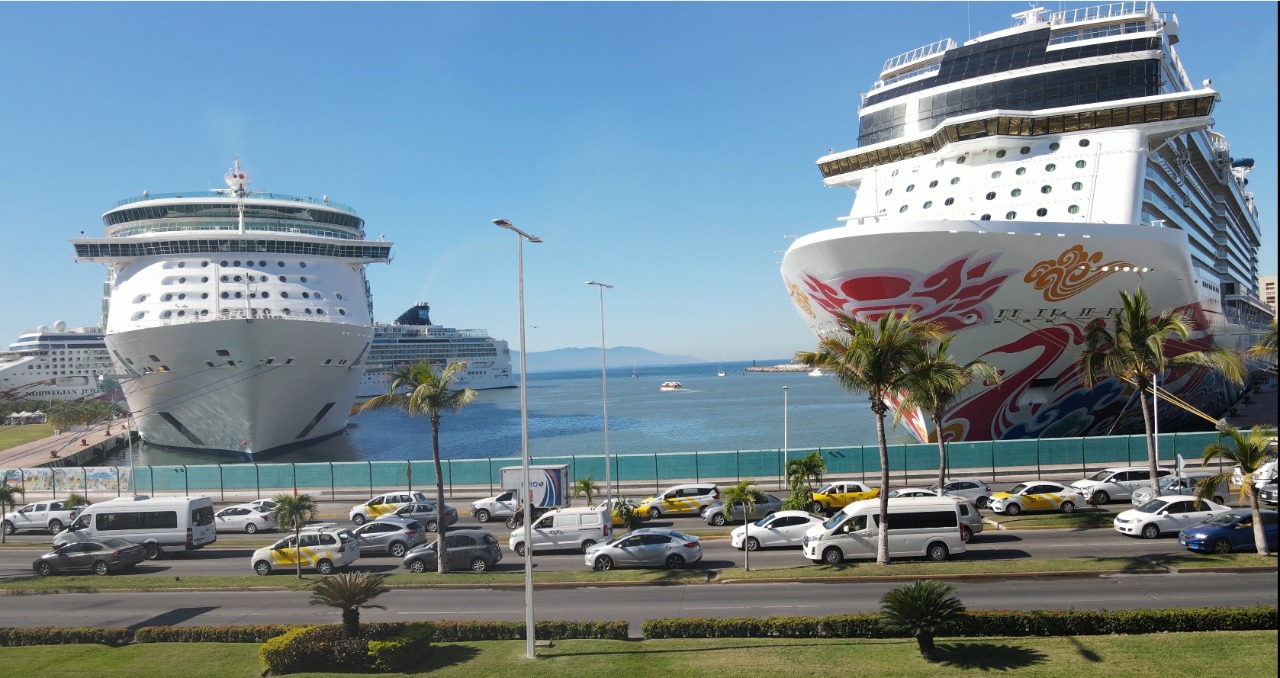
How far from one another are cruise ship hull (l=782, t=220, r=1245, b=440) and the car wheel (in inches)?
467

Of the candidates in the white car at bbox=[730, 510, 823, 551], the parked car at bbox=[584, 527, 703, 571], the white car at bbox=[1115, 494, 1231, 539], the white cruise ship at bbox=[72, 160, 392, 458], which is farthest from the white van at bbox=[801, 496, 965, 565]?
the white cruise ship at bbox=[72, 160, 392, 458]

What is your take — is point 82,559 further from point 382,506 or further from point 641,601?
point 641,601

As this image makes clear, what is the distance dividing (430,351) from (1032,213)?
12771cm

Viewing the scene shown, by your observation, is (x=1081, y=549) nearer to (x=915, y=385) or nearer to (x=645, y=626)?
(x=915, y=385)

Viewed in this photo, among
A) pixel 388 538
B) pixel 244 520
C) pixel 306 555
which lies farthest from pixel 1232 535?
pixel 244 520

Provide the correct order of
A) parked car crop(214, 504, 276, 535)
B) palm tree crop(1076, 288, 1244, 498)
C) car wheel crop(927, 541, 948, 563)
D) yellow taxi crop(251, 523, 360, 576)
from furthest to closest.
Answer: parked car crop(214, 504, 276, 535) → yellow taxi crop(251, 523, 360, 576) → palm tree crop(1076, 288, 1244, 498) → car wheel crop(927, 541, 948, 563)

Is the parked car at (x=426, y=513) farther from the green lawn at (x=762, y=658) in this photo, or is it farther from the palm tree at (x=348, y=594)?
the palm tree at (x=348, y=594)

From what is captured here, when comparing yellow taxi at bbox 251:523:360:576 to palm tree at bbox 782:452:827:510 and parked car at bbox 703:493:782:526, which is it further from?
palm tree at bbox 782:452:827:510

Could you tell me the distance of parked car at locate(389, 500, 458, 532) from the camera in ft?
89.2

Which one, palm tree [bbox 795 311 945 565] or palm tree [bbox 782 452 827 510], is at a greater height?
palm tree [bbox 795 311 945 565]

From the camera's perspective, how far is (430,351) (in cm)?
14738

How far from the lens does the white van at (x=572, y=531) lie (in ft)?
71.2

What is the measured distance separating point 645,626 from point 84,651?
904cm

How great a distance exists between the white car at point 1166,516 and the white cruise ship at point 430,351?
122 meters
